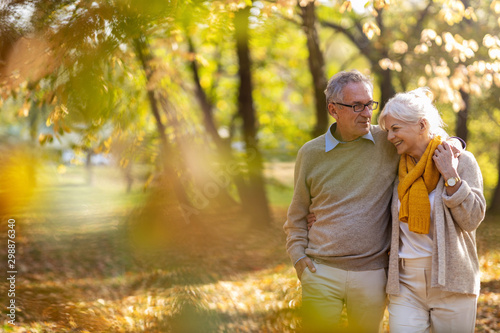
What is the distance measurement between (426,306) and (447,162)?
2.79 ft

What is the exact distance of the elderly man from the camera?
2.89 metres

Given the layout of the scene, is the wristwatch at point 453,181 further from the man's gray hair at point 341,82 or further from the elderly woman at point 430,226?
the man's gray hair at point 341,82

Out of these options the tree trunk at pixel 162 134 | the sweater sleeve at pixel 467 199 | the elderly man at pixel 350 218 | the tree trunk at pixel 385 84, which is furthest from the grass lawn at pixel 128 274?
the tree trunk at pixel 385 84

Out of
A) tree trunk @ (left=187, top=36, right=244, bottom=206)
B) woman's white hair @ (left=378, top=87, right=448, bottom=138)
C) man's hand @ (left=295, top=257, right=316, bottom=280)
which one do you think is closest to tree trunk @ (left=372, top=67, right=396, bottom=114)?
tree trunk @ (left=187, top=36, right=244, bottom=206)

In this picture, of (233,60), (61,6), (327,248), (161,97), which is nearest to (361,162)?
(327,248)

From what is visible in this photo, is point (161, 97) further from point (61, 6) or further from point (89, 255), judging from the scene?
point (89, 255)

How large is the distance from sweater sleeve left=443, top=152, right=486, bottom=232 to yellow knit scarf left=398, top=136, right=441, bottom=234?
0.35 feet

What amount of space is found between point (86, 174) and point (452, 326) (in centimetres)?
429

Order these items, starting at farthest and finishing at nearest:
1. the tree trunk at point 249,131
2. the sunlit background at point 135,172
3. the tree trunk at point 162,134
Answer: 1. the tree trunk at point 249,131
2. the tree trunk at point 162,134
3. the sunlit background at point 135,172

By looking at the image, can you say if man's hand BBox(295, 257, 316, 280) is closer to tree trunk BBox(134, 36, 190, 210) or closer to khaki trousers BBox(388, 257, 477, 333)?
khaki trousers BBox(388, 257, 477, 333)

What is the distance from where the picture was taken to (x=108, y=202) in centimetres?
545

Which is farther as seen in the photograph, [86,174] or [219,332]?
[86,174]

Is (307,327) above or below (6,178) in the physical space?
below

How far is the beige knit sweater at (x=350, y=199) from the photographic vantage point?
288 cm
